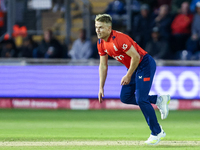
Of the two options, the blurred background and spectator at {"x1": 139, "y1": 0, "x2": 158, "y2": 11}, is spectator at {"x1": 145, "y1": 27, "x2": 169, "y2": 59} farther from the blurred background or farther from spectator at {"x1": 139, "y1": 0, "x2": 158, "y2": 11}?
spectator at {"x1": 139, "y1": 0, "x2": 158, "y2": 11}

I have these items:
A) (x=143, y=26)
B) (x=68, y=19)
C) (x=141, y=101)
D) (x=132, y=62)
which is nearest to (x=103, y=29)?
(x=132, y=62)

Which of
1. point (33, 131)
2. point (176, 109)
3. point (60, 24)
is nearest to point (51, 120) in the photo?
point (33, 131)

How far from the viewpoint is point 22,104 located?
12922mm

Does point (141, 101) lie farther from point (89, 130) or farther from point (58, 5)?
point (58, 5)

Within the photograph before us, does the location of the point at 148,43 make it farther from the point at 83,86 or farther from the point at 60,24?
the point at 60,24

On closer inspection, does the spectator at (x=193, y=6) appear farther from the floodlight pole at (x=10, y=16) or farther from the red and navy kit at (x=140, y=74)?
the red and navy kit at (x=140, y=74)

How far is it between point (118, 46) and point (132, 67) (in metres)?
0.39

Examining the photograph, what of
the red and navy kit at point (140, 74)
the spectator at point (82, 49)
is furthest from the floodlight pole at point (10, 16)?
the red and navy kit at point (140, 74)

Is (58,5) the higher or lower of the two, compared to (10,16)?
higher

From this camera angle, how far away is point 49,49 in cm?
1368

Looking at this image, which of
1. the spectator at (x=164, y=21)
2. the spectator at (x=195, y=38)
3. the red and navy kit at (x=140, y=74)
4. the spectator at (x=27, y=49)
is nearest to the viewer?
the red and navy kit at (x=140, y=74)

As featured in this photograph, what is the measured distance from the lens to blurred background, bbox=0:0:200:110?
1253 cm

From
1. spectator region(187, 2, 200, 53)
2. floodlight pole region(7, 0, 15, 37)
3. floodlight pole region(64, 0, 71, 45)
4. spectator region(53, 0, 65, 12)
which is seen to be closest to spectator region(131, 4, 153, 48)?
spectator region(187, 2, 200, 53)

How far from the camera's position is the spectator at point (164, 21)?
1387 cm
